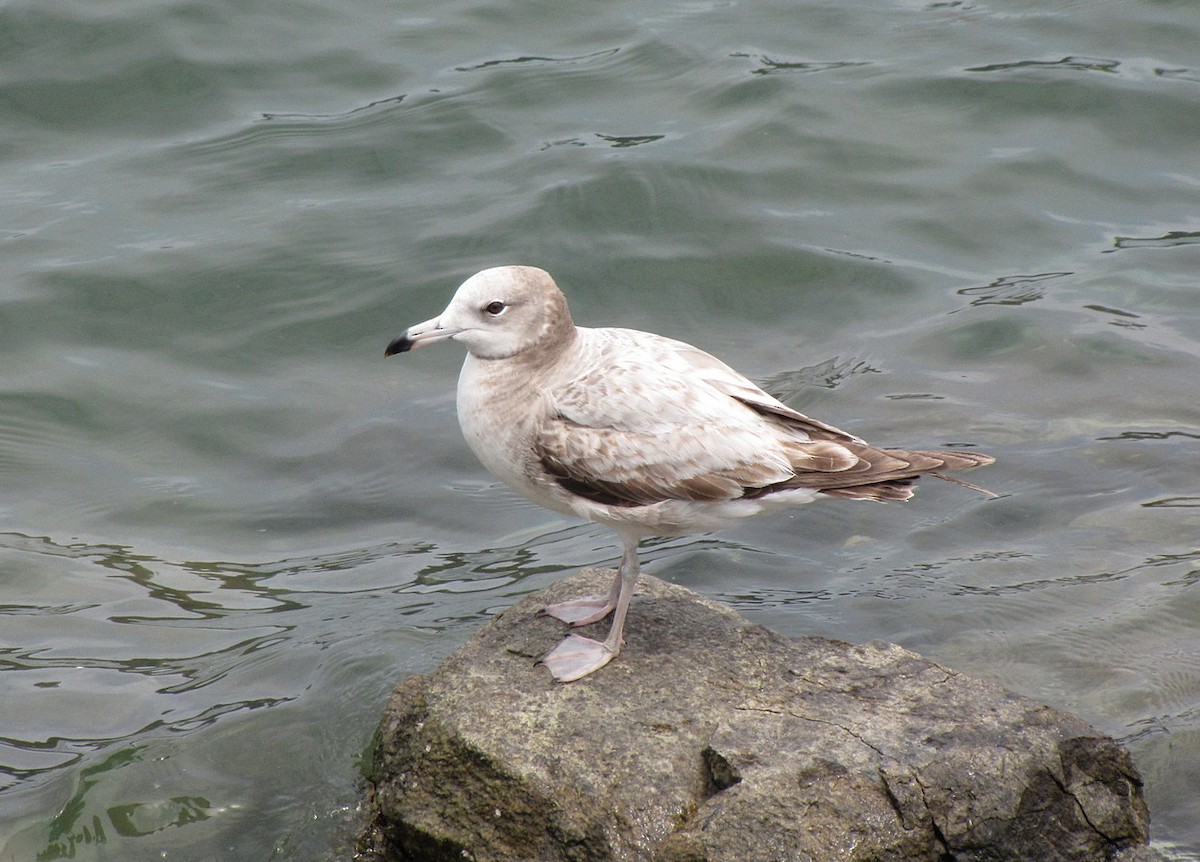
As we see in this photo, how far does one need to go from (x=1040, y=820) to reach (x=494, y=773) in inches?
69.7

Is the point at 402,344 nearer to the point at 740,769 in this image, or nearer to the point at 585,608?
the point at 585,608

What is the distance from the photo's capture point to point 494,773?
14.2 ft

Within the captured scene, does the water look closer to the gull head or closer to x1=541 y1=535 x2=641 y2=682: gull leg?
x1=541 y1=535 x2=641 y2=682: gull leg

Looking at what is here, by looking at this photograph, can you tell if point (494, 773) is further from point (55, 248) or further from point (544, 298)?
point (55, 248)

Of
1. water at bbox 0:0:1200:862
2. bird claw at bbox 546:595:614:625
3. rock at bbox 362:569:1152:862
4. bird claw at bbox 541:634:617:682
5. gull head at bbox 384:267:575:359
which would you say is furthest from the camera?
water at bbox 0:0:1200:862

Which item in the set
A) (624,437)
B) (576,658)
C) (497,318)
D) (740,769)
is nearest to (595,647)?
(576,658)

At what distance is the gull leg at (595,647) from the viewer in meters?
4.84

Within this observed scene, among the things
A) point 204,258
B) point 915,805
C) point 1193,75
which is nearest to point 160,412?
point 204,258

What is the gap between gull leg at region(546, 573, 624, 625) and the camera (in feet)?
17.5

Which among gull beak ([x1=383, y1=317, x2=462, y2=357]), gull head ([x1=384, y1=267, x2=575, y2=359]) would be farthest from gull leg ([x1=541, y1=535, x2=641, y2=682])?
gull beak ([x1=383, y1=317, x2=462, y2=357])

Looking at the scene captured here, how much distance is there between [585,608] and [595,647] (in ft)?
1.46

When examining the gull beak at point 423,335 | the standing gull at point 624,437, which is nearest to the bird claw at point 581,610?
the standing gull at point 624,437

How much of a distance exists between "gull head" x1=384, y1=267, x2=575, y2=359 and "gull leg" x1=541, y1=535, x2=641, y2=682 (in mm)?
868

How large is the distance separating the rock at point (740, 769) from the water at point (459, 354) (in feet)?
1.83
